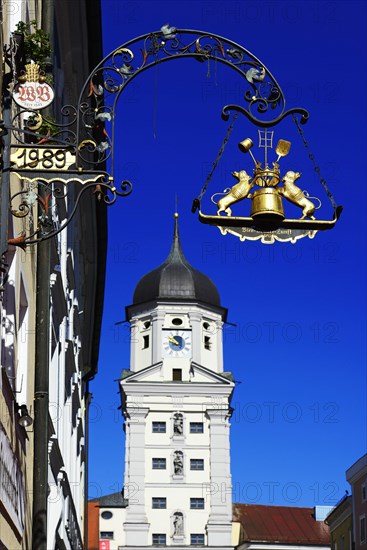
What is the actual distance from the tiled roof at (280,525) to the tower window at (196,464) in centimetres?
1415

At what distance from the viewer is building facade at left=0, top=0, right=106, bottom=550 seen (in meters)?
10.5

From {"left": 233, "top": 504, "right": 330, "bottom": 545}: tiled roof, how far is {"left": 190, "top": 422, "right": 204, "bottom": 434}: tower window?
15053mm

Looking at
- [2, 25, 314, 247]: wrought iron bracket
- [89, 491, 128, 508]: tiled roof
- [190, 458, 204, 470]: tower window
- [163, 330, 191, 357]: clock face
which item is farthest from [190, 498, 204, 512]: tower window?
[2, 25, 314, 247]: wrought iron bracket

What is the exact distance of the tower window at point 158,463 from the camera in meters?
80.0

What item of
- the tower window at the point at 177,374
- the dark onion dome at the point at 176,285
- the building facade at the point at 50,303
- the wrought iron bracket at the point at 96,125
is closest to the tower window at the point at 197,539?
the tower window at the point at 177,374

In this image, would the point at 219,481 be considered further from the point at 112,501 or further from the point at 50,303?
the point at 50,303

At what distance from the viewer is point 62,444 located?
2155 cm

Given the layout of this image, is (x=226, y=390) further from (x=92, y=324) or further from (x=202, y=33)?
(x=202, y=33)

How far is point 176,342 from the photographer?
84.6 meters

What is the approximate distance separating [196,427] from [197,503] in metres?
5.59

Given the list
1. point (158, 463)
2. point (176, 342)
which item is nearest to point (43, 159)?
point (158, 463)

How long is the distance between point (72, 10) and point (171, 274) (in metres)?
67.9

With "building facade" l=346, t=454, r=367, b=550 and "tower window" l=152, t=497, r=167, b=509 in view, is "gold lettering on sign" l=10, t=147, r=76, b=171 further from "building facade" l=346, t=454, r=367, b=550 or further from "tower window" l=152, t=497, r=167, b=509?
"tower window" l=152, t=497, r=167, b=509

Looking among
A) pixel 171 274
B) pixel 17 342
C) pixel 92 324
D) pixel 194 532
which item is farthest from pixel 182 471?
pixel 17 342
